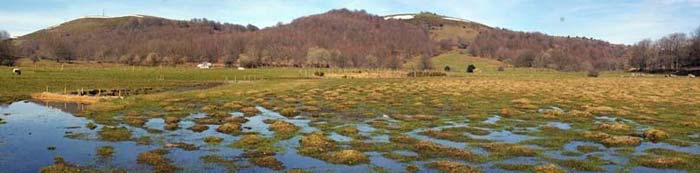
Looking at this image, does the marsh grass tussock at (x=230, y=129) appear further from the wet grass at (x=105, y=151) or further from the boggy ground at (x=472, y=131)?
the wet grass at (x=105, y=151)

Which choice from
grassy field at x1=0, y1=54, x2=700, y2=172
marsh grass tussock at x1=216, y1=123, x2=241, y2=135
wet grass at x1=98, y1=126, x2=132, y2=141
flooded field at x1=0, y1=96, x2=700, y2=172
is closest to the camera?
flooded field at x1=0, y1=96, x2=700, y2=172

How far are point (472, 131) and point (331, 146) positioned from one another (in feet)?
39.9

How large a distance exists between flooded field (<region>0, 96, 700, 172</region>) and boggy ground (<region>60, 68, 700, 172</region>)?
0.33 ft

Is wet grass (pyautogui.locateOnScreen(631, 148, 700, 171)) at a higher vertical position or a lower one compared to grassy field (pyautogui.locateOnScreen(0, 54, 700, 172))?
lower

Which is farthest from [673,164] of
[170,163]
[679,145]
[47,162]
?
[47,162]

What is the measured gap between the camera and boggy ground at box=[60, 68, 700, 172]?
90.4 ft

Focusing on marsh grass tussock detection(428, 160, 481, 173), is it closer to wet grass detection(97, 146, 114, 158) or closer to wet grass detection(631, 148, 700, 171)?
wet grass detection(631, 148, 700, 171)

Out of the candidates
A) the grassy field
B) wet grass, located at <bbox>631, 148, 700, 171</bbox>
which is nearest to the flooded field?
wet grass, located at <bbox>631, 148, 700, 171</bbox>

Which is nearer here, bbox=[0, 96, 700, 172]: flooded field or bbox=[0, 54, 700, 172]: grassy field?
bbox=[0, 96, 700, 172]: flooded field

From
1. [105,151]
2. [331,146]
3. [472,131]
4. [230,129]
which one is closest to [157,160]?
[105,151]

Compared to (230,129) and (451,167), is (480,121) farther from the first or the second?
(230,129)

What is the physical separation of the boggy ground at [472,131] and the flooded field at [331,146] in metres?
0.10

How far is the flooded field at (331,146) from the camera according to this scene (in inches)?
1024

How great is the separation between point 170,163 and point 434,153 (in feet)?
45.8
